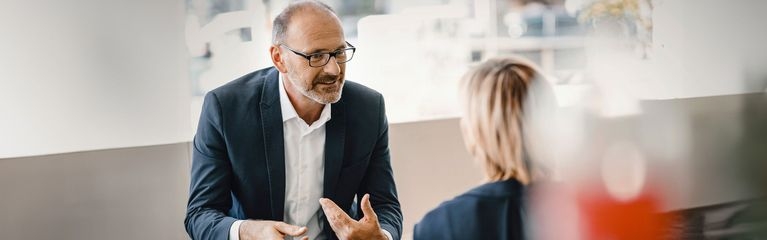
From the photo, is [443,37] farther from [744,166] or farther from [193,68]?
[744,166]

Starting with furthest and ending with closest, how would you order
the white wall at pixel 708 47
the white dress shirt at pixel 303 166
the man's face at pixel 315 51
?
the white wall at pixel 708 47 → the white dress shirt at pixel 303 166 → the man's face at pixel 315 51

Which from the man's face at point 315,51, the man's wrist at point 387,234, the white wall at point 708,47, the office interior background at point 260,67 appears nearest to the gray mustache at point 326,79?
the man's face at point 315,51

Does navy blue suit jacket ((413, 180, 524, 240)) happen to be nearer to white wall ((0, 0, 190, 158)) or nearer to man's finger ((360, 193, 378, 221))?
man's finger ((360, 193, 378, 221))

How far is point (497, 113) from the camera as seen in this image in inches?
78.7

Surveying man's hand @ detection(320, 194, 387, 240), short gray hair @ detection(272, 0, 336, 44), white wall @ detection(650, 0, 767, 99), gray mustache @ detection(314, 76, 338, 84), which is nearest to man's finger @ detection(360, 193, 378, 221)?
man's hand @ detection(320, 194, 387, 240)

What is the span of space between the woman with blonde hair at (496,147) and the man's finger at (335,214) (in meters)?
0.23

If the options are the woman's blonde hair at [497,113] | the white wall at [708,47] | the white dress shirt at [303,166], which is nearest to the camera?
the white dress shirt at [303,166]

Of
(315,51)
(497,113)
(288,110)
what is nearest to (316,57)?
(315,51)

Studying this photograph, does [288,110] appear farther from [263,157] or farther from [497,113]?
[497,113]

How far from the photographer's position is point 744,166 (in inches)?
99.3

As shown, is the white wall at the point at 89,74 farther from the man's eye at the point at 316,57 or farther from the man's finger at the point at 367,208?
the man's finger at the point at 367,208

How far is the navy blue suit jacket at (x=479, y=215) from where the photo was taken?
80.3 inches

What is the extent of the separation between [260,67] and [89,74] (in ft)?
1.23

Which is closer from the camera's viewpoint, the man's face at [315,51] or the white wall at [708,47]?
the man's face at [315,51]
